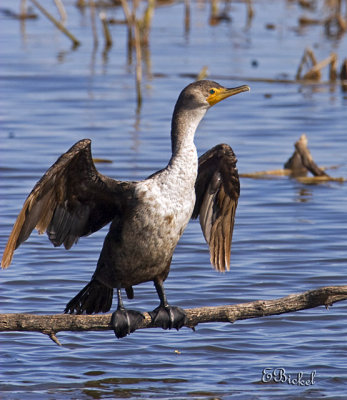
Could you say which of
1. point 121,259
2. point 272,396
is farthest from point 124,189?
point 272,396

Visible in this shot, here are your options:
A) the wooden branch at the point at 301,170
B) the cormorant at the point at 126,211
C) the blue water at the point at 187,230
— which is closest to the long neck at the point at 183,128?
the cormorant at the point at 126,211

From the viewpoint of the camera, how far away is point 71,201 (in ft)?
17.4

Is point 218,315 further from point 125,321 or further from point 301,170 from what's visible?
point 301,170

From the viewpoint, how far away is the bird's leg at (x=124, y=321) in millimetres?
5047

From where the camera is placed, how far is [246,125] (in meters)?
12.9

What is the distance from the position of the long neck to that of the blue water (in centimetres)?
138

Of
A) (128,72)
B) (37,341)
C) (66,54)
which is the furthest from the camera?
(66,54)

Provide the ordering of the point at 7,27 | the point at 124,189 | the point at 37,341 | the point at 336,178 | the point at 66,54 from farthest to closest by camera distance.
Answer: the point at 7,27
the point at 66,54
the point at 336,178
the point at 37,341
the point at 124,189

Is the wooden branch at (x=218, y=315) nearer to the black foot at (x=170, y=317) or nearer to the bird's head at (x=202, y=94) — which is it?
the black foot at (x=170, y=317)

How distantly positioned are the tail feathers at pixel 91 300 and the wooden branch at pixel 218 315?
67 cm

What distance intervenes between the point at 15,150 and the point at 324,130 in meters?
4.09

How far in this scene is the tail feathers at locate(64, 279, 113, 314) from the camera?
5523mm

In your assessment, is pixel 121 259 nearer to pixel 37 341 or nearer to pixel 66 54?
pixel 37 341
